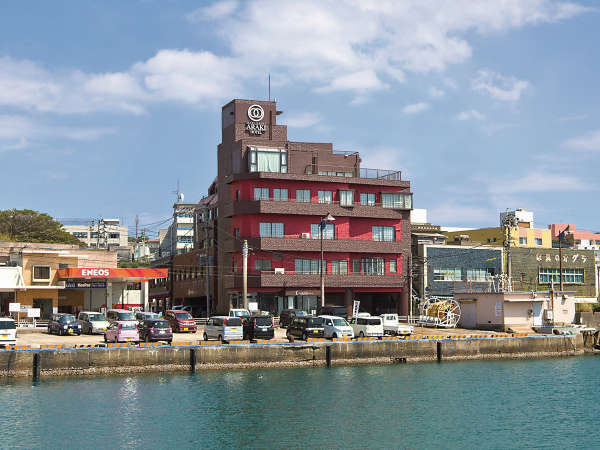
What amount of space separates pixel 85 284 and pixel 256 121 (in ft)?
99.3

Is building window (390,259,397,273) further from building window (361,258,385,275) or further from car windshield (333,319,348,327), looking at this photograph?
car windshield (333,319,348,327)

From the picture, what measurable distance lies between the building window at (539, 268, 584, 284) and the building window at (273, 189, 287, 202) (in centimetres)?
4147

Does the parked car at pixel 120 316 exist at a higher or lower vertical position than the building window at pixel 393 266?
lower

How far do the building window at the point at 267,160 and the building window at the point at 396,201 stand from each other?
1392cm

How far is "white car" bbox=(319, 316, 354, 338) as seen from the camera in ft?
204

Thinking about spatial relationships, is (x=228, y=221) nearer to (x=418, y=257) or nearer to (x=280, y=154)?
(x=280, y=154)

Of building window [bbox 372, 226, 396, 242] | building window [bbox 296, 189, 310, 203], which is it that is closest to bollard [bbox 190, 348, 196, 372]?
building window [bbox 296, 189, 310, 203]

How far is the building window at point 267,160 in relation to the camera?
9119 cm

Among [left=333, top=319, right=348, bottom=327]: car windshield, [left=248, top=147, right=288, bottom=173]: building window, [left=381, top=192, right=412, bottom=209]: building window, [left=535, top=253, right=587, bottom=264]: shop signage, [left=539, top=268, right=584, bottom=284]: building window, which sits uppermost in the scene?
[left=248, top=147, right=288, bottom=173]: building window

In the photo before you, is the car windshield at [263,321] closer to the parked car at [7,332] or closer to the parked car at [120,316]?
the parked car at [120,316]

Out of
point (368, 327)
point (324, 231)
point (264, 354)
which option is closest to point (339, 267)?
point (324, 231)

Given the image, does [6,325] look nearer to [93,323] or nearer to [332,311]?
[93,323]

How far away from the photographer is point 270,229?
89.1 meters

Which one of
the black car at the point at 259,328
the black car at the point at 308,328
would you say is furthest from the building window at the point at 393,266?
the black car at the point at 259,328
